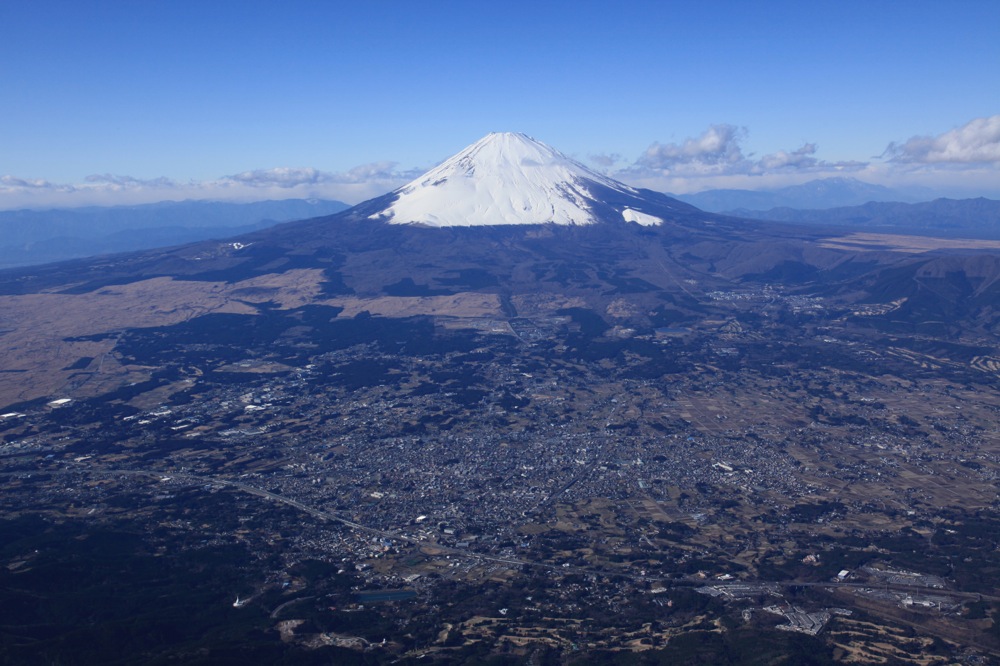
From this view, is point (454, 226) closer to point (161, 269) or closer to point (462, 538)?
point (161, 269)

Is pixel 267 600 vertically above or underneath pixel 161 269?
underneath

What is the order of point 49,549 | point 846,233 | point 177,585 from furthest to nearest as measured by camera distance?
point 846,233, point 49,549, point 177,585

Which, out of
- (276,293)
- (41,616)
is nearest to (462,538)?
(41,616)

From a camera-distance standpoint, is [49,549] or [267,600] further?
[49,549]

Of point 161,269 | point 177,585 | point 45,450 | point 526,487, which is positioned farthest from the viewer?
point 161,269
